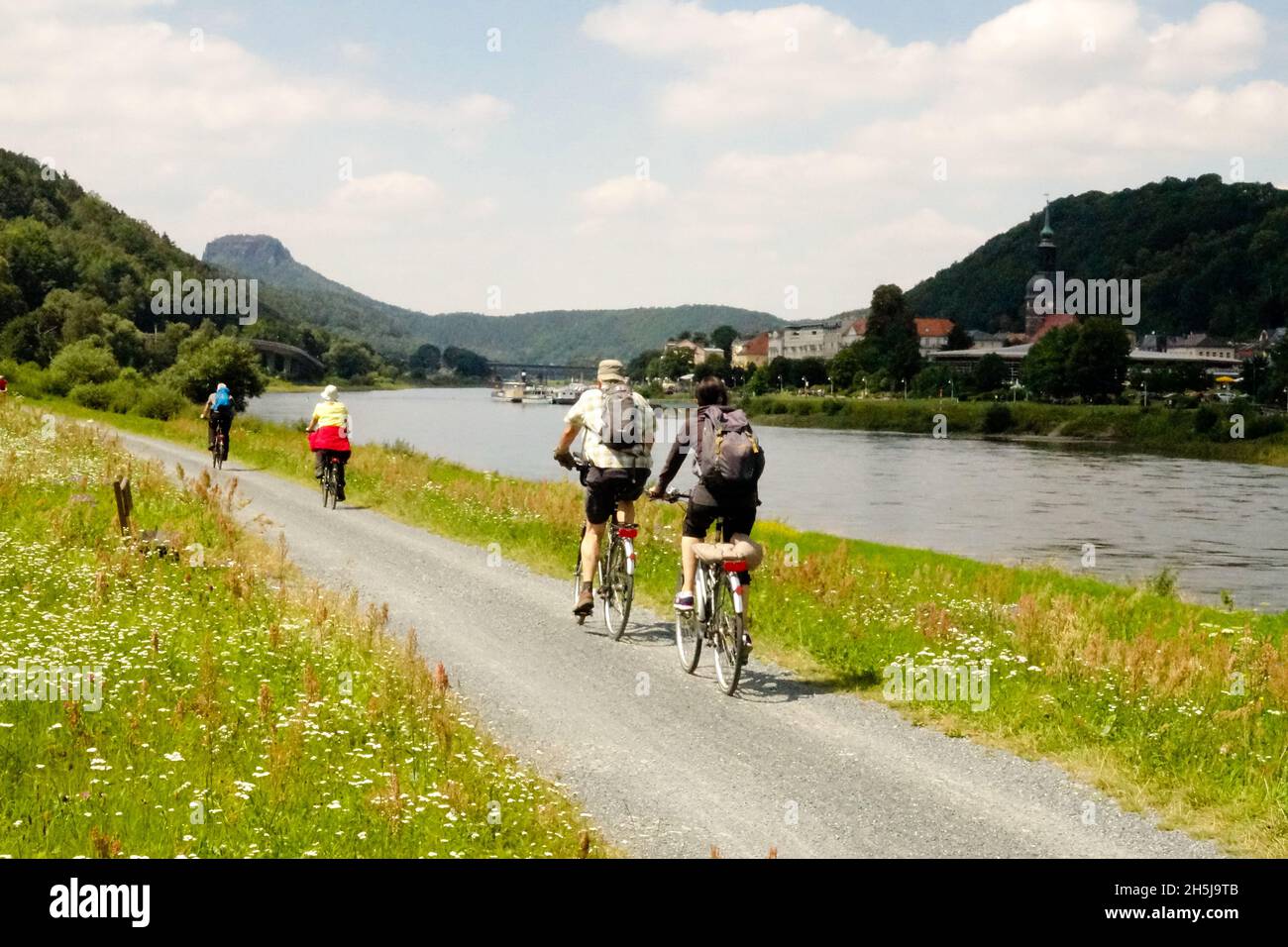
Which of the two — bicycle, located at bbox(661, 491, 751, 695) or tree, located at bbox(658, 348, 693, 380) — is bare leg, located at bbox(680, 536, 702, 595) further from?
tree, located at bbox(658, 348, 693, 380)

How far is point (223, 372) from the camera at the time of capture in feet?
191

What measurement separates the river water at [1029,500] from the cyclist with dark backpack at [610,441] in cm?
255

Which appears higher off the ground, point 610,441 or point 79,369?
point 79,369

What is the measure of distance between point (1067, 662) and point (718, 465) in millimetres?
3374

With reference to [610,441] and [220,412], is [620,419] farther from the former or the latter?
[220,412]

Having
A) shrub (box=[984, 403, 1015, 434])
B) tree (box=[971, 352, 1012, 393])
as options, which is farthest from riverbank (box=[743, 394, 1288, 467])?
tree (box=[971, 352, 1012, 393])

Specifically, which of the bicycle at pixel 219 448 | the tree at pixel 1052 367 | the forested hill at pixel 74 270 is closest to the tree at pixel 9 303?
the forested hill at pixel 74 270

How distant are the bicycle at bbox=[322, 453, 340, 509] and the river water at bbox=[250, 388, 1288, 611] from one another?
9793 mm

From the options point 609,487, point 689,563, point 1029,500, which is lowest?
point 1029,500

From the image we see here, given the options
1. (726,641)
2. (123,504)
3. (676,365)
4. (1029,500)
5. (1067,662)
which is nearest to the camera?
(726,641)

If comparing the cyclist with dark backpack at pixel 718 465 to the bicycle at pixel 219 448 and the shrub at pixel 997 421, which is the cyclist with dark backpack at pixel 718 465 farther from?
the shrub at pixel 997 421

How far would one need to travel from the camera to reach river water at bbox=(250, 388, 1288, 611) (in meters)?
35.0

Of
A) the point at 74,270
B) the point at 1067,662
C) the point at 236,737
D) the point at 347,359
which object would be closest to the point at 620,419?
the point at 1067,662

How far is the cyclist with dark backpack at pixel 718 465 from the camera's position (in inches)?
367
